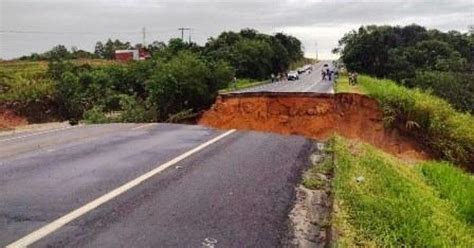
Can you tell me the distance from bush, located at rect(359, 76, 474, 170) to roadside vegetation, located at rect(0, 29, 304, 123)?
10.6 meters

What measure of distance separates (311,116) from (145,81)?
63.3 ft

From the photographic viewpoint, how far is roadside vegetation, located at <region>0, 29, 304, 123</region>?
1272 inches

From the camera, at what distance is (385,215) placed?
7367 millimetres

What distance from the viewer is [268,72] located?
96.4m

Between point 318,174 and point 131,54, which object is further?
point 131,54

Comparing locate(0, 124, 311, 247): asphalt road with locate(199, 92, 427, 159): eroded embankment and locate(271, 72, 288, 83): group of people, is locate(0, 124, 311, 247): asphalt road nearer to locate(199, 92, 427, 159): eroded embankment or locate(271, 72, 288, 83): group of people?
locate(199, 92, 427, 159): eroded embankment

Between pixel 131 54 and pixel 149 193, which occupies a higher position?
pixel 131 54

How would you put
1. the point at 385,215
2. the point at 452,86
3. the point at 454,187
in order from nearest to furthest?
1. the point at 385,215
2. the point at 454,187
3. the point at 452,86

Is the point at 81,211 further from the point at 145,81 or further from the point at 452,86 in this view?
the point at 452,86

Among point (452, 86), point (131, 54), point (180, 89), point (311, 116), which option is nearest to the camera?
point (311, 116)

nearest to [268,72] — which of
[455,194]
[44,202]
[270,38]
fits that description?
[270,38]

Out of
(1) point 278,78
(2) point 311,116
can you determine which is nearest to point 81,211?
(2) point 311,116

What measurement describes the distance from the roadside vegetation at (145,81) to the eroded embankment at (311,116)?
3.81 m

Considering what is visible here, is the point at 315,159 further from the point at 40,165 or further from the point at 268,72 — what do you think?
the point at 268,72
